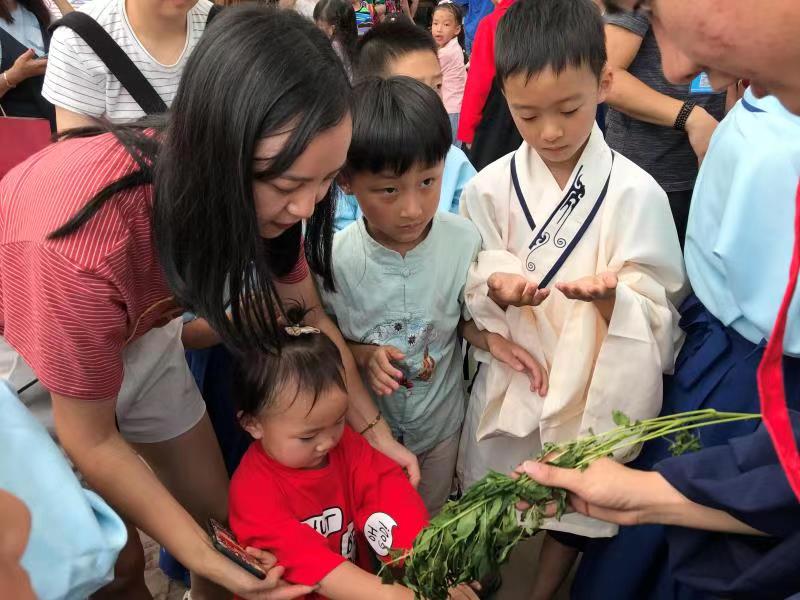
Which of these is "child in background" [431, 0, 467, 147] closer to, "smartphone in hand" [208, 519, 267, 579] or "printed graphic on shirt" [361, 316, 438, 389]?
"printed graphic on shirt" [361, 316, 438, 389]

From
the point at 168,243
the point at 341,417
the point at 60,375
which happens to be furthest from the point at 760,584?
the point at 60,375

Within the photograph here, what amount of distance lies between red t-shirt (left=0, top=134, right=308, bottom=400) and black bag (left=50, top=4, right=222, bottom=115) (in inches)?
32.7

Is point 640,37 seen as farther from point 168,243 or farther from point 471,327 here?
point 168,243

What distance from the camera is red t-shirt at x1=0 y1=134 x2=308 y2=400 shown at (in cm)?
121

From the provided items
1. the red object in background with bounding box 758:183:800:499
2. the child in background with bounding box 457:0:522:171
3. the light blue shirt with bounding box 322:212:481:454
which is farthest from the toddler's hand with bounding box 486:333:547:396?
the child in background with bounding box 457:0:522:171

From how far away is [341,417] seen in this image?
5.43 feet

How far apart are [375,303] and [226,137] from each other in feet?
2.62

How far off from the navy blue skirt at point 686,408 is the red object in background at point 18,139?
5.62 feet

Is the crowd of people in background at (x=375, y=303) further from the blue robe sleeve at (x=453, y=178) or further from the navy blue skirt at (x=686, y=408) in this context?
the blue robe sleeve at (x=453, y=178)

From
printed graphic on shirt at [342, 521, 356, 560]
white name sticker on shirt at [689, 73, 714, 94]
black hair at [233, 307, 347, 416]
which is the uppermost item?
white name sticker on shirt at [689, 73, 714, 94]

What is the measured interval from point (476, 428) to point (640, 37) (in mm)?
1386

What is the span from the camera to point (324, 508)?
66.7 inches

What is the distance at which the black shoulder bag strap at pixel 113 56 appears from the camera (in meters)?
2.06

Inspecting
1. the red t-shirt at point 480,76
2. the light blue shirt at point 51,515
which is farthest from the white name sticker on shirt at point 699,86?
the light blue shirt at point 51,515
